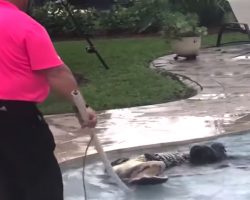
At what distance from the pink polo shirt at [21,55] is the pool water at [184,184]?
200 cm

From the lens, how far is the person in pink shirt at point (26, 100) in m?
3.53

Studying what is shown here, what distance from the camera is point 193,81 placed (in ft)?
35.8

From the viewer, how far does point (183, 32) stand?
13156mm

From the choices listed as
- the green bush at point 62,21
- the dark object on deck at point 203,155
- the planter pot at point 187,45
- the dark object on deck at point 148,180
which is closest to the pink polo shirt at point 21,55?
the dark object on deck at point 148,180

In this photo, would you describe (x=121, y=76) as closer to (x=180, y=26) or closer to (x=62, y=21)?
(x=180, y=26)

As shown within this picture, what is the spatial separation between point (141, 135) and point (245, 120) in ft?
4.08

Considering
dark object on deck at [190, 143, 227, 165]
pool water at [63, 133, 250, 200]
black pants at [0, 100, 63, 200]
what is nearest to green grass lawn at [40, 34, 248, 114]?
dark object on deck at [190, 143, 227, 165]

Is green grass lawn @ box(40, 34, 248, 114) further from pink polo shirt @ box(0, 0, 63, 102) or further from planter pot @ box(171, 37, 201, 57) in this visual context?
pink polo shirt @ box(0, 0, 63, 102)

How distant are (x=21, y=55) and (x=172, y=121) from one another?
447 cm

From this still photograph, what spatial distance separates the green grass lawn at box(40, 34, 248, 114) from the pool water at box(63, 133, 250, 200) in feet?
9.28

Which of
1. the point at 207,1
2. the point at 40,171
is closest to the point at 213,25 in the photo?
the point at 207,1

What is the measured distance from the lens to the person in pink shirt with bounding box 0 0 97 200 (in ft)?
11.6

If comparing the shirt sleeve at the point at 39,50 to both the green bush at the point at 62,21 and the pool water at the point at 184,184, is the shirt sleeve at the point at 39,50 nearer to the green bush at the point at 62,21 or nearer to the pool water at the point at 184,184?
the pool water at the point at 184,184

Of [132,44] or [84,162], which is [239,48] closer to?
[132,44]
